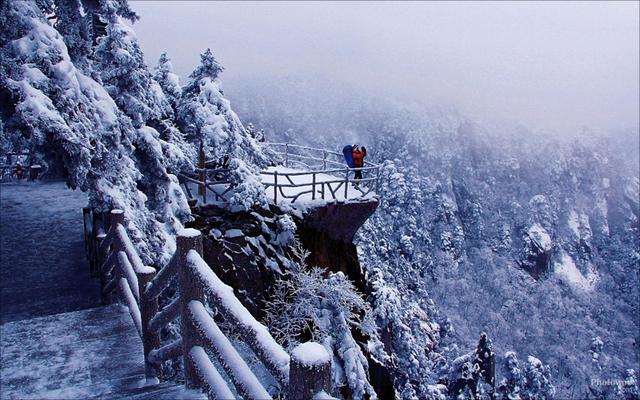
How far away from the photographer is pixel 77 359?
4840mm

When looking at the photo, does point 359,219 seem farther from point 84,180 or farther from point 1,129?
point 1,129

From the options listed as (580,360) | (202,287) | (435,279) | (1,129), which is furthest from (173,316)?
(580,360)

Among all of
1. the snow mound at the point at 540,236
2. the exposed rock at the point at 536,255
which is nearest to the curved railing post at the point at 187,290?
the exposed rock at the point at 536,255

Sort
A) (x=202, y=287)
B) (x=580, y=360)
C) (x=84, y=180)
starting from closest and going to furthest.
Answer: (x=202, y=287), (x=84, y=180), (x=580, y=360)

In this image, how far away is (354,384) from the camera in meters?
14.0

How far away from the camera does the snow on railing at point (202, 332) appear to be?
209 centimetres

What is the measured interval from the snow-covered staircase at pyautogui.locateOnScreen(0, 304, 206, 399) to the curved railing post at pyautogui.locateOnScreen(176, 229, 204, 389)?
330 millimetres

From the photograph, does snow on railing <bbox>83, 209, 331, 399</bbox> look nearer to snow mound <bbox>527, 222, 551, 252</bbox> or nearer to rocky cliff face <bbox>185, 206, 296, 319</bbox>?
rocky cliff face <bbox>185, 206, 296, 319</bbox>

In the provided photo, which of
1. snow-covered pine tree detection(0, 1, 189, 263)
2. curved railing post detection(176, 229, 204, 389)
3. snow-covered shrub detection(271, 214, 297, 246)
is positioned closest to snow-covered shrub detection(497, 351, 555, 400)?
snow-covered shrub detection(271, 214, 297, 246)

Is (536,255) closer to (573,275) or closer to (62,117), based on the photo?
(573,275)

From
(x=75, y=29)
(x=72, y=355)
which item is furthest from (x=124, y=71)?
(x=72, y=355)

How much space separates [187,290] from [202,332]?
1.26 feet

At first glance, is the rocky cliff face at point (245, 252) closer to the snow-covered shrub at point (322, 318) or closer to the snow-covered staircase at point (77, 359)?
the snow-covered shrub at point (322, 318)

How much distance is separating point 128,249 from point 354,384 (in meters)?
10.5
